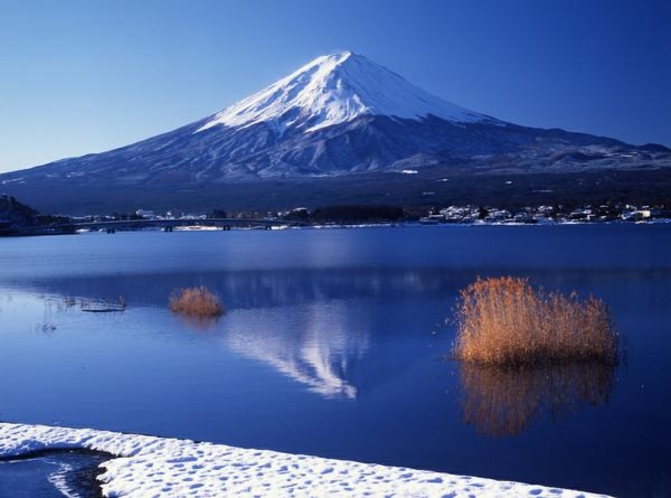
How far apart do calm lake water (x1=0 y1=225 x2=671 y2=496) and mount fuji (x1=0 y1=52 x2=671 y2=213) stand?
89722 mm

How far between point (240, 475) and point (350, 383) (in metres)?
4.80

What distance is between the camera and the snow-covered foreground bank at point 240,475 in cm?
646

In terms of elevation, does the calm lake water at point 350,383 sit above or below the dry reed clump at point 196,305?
below

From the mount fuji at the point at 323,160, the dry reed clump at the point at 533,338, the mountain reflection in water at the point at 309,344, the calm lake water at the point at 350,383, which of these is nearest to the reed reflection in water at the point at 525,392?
the calm lake water at the point at 350,383

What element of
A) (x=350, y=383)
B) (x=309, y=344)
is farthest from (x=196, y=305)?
(x=350, y=383)

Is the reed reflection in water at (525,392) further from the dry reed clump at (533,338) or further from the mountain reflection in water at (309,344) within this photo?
the mountain reflection in water at (309,344)

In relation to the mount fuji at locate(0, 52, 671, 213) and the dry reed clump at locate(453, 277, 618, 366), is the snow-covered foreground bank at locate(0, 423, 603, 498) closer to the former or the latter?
the dry reed clump at locate(453, 277, 618, 366)

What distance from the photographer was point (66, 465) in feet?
24.6

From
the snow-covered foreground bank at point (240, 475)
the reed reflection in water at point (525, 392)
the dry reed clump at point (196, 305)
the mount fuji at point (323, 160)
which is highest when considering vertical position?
the mount fuji at point (323, 160)

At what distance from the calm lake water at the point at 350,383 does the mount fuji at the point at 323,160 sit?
294 ft

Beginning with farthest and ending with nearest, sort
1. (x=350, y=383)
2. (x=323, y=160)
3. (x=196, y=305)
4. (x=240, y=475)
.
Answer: (x=323, y=160)
(x=196, y=305)
(x=350, y=383)
(x=240, y=475)

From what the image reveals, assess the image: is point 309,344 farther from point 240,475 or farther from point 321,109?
point 321,109

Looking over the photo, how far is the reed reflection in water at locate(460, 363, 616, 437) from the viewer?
9641 millimetres

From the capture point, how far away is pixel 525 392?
10.7 metres
